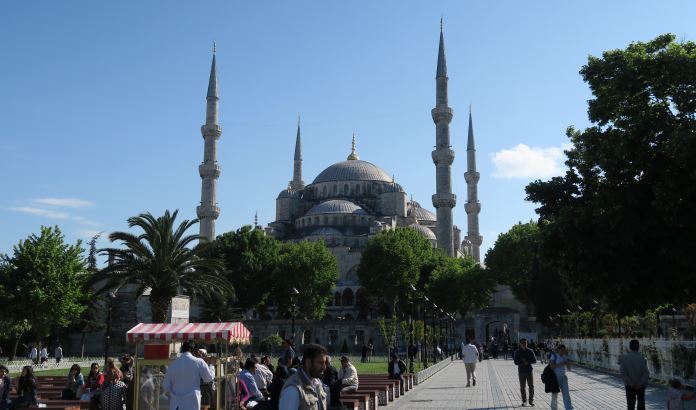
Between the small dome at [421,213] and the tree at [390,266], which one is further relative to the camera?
the small dome at [421,213]

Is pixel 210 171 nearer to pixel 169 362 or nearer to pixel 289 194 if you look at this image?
pixel 289 194

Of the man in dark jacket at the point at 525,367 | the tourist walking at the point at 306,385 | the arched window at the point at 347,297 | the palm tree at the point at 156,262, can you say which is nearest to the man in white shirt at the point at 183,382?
the tourist walking at the point at 306,385

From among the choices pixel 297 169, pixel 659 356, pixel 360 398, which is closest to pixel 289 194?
pixel 297 169

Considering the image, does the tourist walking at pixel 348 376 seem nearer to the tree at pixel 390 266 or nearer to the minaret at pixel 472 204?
the tree at pixel 390 266

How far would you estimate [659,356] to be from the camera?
18.6 metres

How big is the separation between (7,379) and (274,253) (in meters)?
41.5

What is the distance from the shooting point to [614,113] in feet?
46.4

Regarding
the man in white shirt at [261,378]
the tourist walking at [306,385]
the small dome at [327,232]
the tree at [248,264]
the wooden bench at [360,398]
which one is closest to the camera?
the tourist walking at [306,385]

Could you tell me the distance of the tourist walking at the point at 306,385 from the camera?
4.45 metres

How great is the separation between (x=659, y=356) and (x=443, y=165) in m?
43.4

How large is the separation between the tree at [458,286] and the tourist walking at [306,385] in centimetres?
4782

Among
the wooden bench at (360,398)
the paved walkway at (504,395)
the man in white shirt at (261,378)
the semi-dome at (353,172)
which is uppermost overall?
the semi-dome at (353,172)

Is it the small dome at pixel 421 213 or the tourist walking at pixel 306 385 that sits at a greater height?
the small dome at pixel 421 213

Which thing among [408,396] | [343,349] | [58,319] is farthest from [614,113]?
[343,349]
